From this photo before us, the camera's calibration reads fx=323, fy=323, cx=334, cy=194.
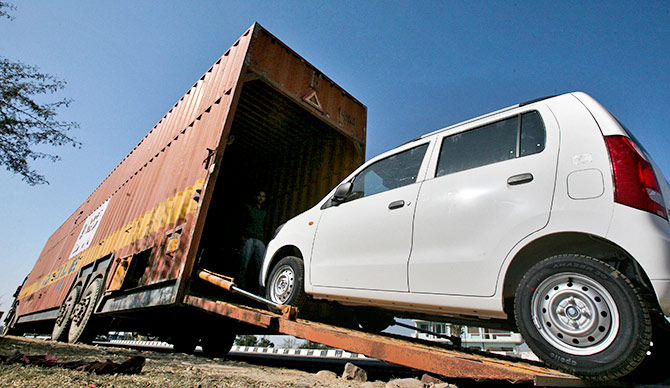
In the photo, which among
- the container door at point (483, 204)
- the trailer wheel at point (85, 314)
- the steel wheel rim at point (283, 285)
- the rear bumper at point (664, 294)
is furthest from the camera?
the trailer wheel at point (85, 314)

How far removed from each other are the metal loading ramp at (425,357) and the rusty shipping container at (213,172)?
4.98 feet

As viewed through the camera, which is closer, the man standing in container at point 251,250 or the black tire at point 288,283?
the black tire at point 288,283

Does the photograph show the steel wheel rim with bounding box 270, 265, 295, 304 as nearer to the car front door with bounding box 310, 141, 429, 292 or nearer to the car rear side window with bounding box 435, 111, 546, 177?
the car front door with bounding box 310, 141, 429, 292

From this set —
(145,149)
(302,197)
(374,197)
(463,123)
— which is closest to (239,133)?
(302,197)

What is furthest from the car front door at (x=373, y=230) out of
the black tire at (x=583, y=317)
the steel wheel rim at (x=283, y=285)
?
the black tire at (x=583, y=317)

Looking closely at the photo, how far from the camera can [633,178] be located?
1.65m

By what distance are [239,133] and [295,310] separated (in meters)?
5.05

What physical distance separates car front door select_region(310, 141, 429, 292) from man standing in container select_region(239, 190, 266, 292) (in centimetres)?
172

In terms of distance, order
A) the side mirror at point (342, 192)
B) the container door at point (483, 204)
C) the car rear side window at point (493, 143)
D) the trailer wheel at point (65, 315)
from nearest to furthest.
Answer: the container door at point (483, 204) → the car rear side window at point (493, 143) → the side mirror at point (342, 192) → the trailer wheel at point (65, 315)

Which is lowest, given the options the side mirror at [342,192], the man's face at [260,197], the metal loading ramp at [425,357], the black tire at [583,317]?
the metal loading ramp at [425,357]

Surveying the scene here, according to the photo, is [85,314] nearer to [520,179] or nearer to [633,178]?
[520,179]

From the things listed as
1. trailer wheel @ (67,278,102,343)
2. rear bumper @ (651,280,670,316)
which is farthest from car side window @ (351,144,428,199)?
trailer wheel @ (67,278,102,343)

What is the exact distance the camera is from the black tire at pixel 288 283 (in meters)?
3.22

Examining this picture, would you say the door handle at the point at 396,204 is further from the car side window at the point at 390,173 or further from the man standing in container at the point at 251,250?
the man standing in container at the point at 251,250
